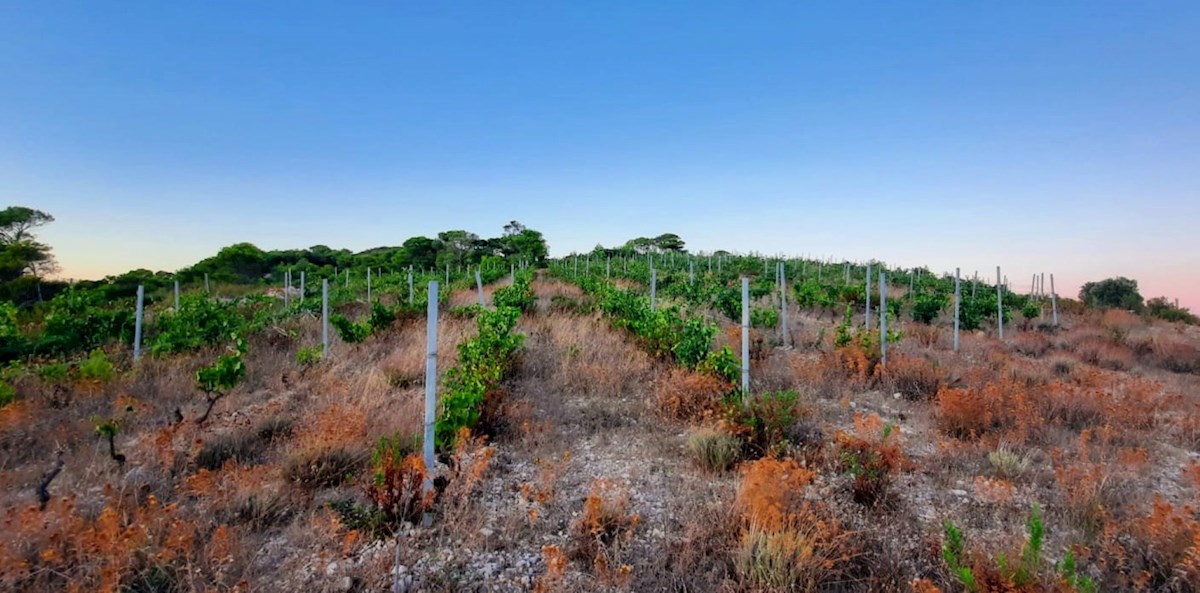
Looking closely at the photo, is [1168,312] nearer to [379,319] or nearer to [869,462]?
[869,462]

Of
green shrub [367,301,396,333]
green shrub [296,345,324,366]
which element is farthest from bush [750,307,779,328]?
green shrub [296,345,324,366]

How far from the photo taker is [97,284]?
32625mm

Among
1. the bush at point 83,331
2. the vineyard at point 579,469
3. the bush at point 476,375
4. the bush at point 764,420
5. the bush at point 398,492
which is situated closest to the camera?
the vineyard at point 579,469

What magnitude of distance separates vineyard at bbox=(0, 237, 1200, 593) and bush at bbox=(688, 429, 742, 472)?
31 mm

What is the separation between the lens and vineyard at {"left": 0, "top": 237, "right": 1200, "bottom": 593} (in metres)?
2.91

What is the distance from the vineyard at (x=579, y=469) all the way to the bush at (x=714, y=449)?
0.03 metres

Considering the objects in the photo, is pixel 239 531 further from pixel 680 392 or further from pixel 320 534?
pixel 680 392

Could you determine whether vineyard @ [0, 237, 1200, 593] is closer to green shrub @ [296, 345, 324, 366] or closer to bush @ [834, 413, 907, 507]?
bush @ [834, 413, 907, 507]

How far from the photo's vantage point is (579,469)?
14.6 feet

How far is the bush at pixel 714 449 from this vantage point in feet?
14.4

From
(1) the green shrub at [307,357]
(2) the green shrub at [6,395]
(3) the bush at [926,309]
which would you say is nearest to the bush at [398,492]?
(2) the green shrub at [6,395]

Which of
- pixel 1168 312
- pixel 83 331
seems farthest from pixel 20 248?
pixel 1168 312

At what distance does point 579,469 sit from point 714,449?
121cm

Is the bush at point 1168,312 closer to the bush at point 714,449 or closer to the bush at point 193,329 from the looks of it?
the bush at point 714,449
